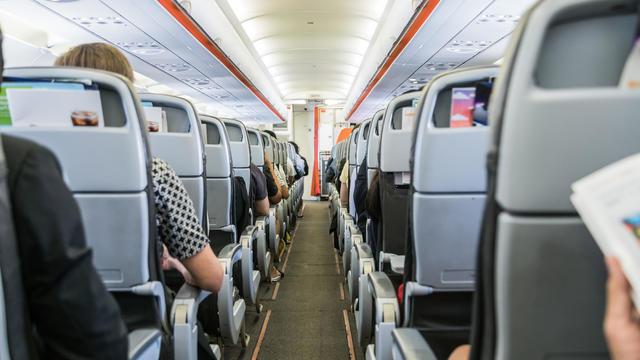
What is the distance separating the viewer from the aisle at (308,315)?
111 inches

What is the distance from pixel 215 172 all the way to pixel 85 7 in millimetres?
2456

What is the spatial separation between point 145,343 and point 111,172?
0.62 metres

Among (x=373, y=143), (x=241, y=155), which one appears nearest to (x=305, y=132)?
(x=241, y=155)

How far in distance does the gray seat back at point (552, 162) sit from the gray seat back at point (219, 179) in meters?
2.09

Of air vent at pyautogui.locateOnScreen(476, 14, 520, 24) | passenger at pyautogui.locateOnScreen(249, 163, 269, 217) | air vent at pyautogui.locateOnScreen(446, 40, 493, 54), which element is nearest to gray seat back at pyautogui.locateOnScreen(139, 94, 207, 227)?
passenger at pyautogui.locateOnScreen(249, 163, 269, 217)

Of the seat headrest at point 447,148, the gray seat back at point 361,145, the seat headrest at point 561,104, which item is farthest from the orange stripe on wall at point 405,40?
the seat headrest at point 561,104

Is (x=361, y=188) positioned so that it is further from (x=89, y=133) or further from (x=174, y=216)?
(x=89, y=133)

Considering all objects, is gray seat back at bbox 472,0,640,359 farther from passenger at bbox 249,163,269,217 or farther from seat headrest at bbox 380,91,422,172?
passenger at bbox 249,163,269,217

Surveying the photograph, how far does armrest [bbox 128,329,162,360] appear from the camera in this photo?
117 centimetres

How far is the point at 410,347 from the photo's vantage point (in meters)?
1.17

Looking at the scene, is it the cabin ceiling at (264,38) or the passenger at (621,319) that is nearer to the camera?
the passenger at (621,319)

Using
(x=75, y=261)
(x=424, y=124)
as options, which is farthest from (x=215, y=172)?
(x=75, y=261)

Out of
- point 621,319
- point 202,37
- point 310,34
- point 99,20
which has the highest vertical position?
point 310,34

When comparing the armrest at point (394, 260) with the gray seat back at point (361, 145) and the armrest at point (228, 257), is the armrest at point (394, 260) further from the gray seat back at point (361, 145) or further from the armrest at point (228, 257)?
the gray seat back at point (361, 145)
